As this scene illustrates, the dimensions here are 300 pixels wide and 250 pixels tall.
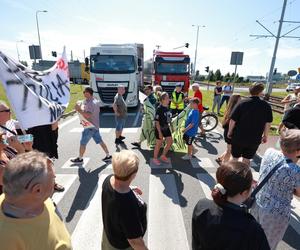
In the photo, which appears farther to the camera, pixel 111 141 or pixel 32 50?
pixel 32 50

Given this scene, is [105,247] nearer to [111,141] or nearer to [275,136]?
[111,141]

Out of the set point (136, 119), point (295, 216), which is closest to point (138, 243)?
point (295, 216)

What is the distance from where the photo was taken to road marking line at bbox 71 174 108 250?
3.18 meters

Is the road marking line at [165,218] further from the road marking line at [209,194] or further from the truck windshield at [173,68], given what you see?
the truck windshield at [173,68]

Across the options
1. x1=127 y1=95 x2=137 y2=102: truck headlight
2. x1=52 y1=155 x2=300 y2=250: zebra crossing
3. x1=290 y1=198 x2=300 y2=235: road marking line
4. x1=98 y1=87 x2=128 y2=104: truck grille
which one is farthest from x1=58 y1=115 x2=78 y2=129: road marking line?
x1=290 y1=198 x2=300 y2=235: road marking line

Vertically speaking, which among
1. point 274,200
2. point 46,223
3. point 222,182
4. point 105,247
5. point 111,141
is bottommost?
point 111,141

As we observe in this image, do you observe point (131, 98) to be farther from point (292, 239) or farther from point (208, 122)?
point (292, 239)

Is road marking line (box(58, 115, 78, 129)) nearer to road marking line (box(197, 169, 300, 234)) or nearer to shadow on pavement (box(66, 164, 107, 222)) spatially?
shadow on pavement (box(66, 164, 107, 222))

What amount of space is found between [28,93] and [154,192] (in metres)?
2.94

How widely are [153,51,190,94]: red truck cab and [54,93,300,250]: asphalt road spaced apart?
791 centimetres

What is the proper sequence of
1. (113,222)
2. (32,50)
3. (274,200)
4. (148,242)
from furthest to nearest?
(32,50) < (148,242) < (274,200) < (113,222)

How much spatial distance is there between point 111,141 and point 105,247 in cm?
568

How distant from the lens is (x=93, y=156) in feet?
20.8

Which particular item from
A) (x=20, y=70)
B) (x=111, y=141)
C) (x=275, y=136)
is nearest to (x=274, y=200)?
(x=20, y=70)
